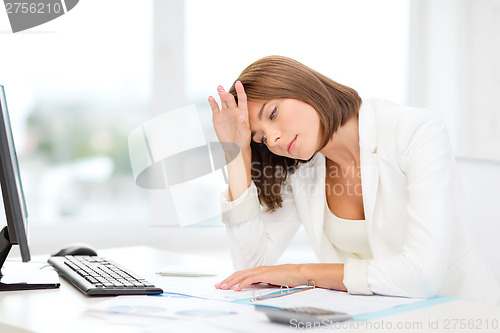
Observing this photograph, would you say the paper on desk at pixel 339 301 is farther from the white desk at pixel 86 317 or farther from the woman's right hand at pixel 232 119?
the woman's right hand at pixel 232 119

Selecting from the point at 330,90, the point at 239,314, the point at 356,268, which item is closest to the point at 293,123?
the point at 330,90

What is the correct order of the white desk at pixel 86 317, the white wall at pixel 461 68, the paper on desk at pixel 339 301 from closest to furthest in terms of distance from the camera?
the white desk at pixel 86 317 → the paper on desk at pixel 339 301 → the white wall at pixel 461 68

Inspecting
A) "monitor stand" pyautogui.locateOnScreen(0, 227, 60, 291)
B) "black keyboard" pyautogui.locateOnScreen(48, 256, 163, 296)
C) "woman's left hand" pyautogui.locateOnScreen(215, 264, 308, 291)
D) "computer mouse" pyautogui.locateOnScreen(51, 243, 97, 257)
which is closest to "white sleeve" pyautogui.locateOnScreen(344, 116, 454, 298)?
"woman's left hand" pyautogui.locateOnScreen(215, 264, 308, 291)

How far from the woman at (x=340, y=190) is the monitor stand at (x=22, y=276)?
15.0 inches

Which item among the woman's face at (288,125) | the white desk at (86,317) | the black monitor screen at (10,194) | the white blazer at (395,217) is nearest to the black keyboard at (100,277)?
the white desk at (86,317)

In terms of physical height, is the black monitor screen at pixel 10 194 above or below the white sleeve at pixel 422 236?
above

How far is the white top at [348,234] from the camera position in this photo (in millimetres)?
1580

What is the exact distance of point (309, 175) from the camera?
5.49 feet

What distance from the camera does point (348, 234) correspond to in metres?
1.60

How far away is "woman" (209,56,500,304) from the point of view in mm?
1194

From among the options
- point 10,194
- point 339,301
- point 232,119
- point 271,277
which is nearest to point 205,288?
point 271,277

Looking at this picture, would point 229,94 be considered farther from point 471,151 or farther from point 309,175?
point 471,151

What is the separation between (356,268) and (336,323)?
288mm

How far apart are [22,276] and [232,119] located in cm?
67
